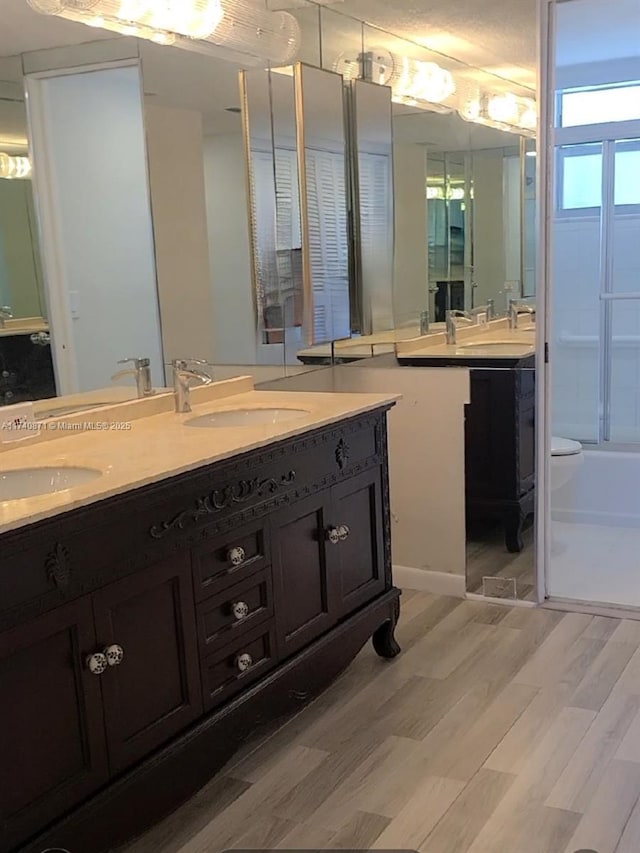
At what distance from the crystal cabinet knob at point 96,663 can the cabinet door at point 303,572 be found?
616 mm

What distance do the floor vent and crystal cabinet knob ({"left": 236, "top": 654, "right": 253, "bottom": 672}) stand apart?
138 cm

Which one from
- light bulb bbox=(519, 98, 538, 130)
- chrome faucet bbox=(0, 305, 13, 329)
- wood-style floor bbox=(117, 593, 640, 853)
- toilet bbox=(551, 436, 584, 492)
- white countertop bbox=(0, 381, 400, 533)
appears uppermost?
light bulb bbox=(519, 98, 538, 130)

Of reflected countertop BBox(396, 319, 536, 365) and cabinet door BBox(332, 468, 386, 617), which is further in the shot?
reflected countertop BBox(396, 319, 536, 365)

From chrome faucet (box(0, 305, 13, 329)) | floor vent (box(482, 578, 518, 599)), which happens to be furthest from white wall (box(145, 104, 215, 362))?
floor vent (box(482, 578, 518, 599))

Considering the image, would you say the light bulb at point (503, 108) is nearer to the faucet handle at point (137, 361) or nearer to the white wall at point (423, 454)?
the white wall at point (423, 454)

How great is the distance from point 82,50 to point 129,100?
214 millimetres

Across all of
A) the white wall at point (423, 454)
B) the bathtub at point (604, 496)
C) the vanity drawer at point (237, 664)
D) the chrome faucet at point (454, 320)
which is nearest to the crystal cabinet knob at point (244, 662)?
the vanity drawer at point (237, 664)

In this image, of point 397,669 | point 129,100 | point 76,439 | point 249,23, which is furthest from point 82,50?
point 397,669

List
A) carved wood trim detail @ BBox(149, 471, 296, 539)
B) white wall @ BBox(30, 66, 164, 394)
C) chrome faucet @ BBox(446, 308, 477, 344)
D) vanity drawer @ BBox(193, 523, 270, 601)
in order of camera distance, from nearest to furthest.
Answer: carved wood trim detail @ BBox(149, 471, 296, 539), vanity drawer @ BBox(193, 523, 270, 601), white wall @ BBox(30, 66, 164, 394), chrome faucet @ BBox(446, 308, 477, 344)

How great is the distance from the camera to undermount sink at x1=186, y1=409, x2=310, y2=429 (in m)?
2.61

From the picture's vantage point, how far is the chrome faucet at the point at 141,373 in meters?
2.56

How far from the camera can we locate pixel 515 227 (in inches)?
124

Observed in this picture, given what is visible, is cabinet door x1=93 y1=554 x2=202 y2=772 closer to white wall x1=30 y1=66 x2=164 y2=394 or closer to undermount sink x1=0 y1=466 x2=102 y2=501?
undermount sink x1=0 y1=466 x2=102 y2=501

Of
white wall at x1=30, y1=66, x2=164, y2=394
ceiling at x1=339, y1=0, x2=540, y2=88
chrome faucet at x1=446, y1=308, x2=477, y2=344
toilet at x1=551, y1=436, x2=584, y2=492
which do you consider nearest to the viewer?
white wall at x1=30, y1=66, x2=164, y2=394
